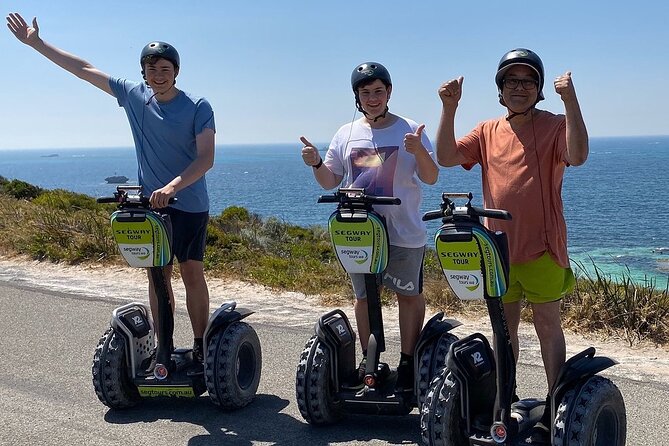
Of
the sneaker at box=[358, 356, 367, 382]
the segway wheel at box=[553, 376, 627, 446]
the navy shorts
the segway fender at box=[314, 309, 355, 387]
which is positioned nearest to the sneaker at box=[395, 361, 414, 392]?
the sneaker at box=[358, 356, 367, 382]

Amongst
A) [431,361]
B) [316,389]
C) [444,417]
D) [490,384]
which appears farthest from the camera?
[316,389]

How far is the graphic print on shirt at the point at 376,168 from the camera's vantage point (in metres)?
4.55

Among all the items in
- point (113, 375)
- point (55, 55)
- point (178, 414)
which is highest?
point (55, 55)

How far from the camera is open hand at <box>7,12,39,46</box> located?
548 centimetres

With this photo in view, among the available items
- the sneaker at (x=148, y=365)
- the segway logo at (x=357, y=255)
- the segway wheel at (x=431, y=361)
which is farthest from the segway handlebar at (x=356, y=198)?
the sneaker at (x=148, y=365)

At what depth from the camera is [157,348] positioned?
5.08 meters

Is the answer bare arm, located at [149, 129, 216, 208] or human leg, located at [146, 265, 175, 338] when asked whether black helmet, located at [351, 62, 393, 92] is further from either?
human leg, located at [146, 265, 175, 338]

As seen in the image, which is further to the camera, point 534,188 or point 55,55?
point 55,55

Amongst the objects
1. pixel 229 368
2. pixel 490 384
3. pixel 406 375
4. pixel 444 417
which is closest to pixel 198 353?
pixel 229 368

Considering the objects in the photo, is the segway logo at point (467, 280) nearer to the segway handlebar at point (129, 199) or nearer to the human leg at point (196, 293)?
the segway handlebar at point (129, 199)

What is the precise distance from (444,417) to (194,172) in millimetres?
2150

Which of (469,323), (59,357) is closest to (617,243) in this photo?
(469,323)

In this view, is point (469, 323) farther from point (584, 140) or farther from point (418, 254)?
point (584, 140)

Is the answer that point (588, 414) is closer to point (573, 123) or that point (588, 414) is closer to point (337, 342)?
point (573, 123)
